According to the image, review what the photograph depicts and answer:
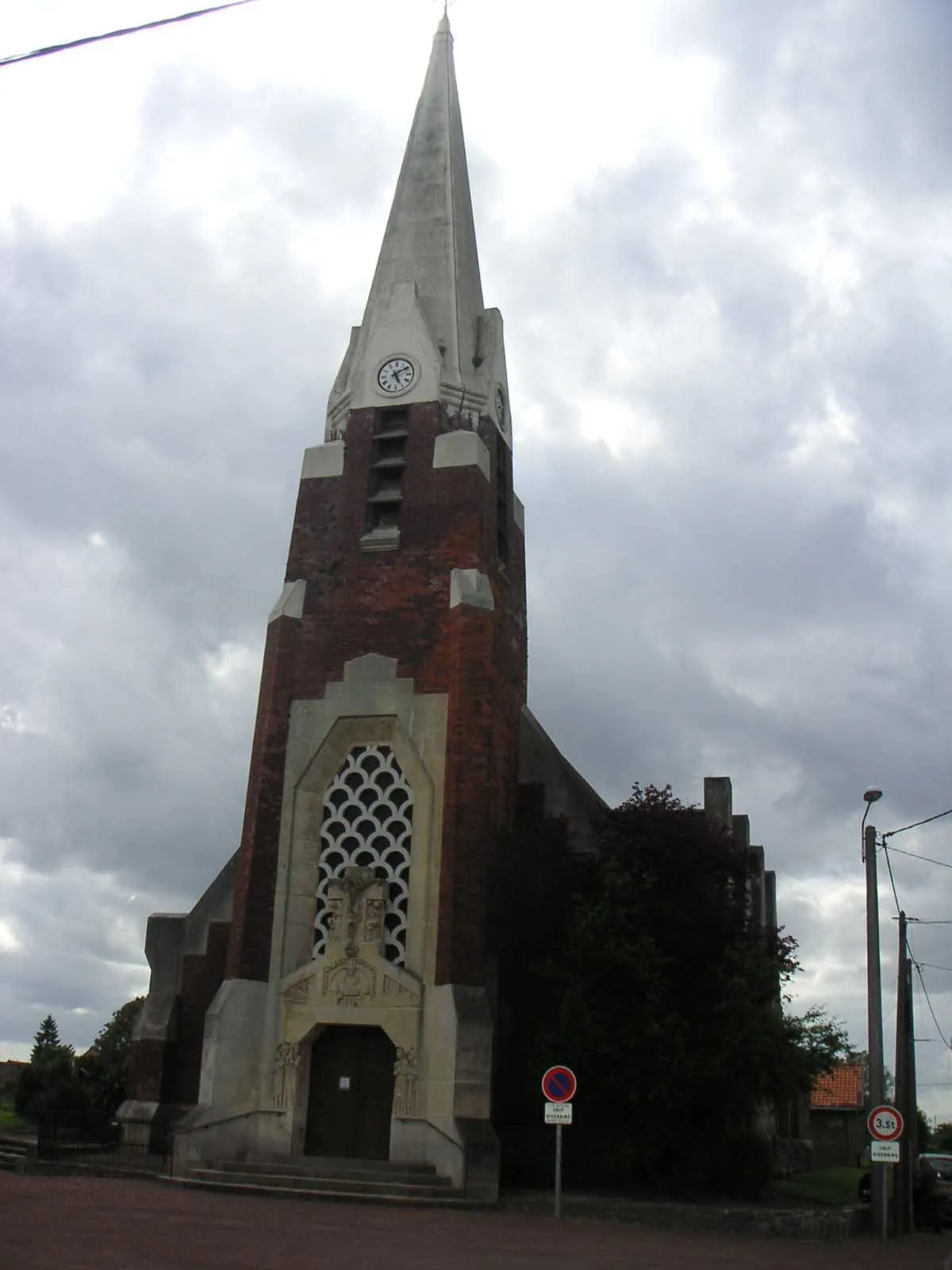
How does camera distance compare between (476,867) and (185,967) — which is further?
(185,967)

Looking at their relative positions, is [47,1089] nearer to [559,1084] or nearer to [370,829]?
[370,829]

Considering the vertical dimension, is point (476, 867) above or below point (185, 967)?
above

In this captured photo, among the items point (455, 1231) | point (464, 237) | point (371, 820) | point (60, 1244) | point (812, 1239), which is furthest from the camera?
point (464, 237)

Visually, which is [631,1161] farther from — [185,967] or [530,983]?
[185,967]

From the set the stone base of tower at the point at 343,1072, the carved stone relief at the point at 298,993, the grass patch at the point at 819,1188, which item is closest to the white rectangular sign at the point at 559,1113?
the stone base of tower at the point at 343,1072

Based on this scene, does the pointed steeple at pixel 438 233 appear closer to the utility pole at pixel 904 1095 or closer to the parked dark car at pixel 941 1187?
the utility pole at pixel 904 1095

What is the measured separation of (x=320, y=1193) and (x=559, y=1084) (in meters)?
6.39

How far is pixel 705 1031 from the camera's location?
945 inches

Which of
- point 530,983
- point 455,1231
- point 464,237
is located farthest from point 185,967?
point 464,237

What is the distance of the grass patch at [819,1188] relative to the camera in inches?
1086

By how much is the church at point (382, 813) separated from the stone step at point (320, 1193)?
0.43 meters

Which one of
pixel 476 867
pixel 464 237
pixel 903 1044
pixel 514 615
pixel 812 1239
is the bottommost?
pixel 812 1239

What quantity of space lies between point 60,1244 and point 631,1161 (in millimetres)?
14025

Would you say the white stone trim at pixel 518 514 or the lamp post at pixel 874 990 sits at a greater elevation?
the white stone trim at pixel 518 514
